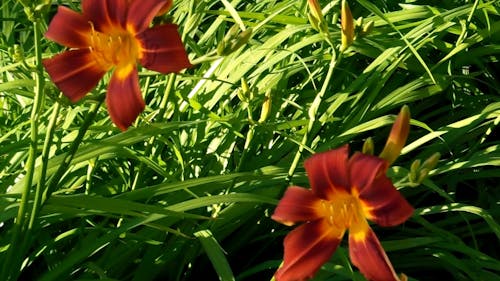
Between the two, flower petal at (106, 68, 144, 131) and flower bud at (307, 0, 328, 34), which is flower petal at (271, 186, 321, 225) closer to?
flower petal at (106, 68, 144, 131)

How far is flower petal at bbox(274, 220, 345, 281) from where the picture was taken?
1.21 metres

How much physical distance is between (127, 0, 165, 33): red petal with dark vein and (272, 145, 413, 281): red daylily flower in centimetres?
26

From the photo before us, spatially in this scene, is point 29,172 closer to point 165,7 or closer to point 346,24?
point 165,7

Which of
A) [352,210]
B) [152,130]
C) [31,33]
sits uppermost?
[31,33]

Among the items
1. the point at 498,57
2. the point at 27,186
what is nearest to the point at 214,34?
the point at 498,57

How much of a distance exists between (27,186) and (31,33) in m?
1.67

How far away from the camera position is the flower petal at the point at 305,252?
3.96ft

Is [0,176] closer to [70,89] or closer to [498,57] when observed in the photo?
[70,89]

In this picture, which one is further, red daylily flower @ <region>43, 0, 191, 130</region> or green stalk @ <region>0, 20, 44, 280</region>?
green stalk @ <region>0, 20, 44, 280</region>

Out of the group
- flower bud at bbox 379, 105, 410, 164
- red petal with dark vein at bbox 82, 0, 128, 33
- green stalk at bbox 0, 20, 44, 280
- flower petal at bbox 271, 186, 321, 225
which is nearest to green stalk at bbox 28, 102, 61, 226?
green stalk at bbox 0, 20, 44, 280

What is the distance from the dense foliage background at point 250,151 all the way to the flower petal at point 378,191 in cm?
46

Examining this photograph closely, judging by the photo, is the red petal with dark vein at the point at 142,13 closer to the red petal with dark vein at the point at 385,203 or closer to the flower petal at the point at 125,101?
the flower petal at the point at 125,101

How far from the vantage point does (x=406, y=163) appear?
2.26m

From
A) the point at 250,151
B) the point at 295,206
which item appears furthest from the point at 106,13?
the point at 250,151
